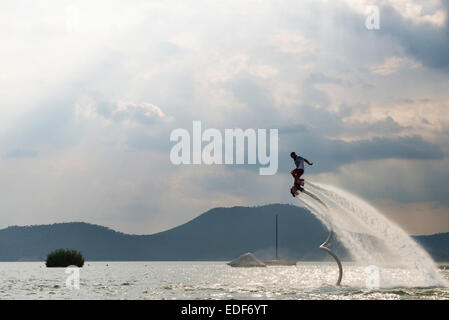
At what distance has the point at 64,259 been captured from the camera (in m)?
159

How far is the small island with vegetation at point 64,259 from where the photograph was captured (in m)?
158

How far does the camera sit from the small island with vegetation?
15750 cm

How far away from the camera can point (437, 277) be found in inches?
2314
